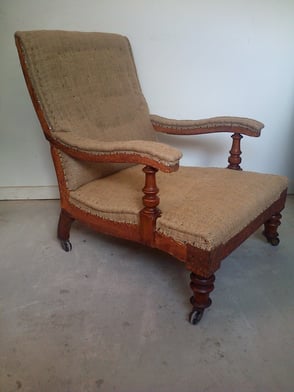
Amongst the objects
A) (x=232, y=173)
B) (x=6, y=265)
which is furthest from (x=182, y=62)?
(x=6, y=265)

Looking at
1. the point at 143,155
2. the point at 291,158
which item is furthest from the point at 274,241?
the point at 143,155

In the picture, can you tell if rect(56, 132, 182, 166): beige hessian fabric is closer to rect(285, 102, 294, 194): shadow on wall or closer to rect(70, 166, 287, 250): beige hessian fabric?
rect(70, 166, 287, 250): beige hessian fabric

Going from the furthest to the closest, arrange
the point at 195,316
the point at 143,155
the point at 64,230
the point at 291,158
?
the point at 291,158 → the point at 64,230 → the point at 195,316 → the point at 143,155

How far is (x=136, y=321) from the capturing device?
1.28 meters

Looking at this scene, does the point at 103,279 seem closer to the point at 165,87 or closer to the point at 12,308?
the point at 12,308

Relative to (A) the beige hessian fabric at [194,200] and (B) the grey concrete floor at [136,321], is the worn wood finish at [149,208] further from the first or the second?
(B) the grey concrete floor at [136,321]

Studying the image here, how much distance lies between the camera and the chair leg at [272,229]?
1.66 m

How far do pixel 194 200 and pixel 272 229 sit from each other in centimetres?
57

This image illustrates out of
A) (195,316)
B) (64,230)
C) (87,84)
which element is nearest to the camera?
(195,316)

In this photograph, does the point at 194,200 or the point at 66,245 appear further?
the point at 66,245

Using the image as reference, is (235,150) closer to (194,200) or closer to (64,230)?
(194,200)

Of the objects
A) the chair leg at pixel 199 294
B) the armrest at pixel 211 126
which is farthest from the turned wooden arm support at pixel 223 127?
the chair leg at pixel 199 294

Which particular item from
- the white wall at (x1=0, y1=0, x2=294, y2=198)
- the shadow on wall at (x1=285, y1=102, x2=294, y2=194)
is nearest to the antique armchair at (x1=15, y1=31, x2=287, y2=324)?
the white wall at (x1=0, y1=0, x2=294, y2=198)

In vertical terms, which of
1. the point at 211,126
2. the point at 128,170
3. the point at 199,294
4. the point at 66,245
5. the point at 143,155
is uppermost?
the point at 143,155
